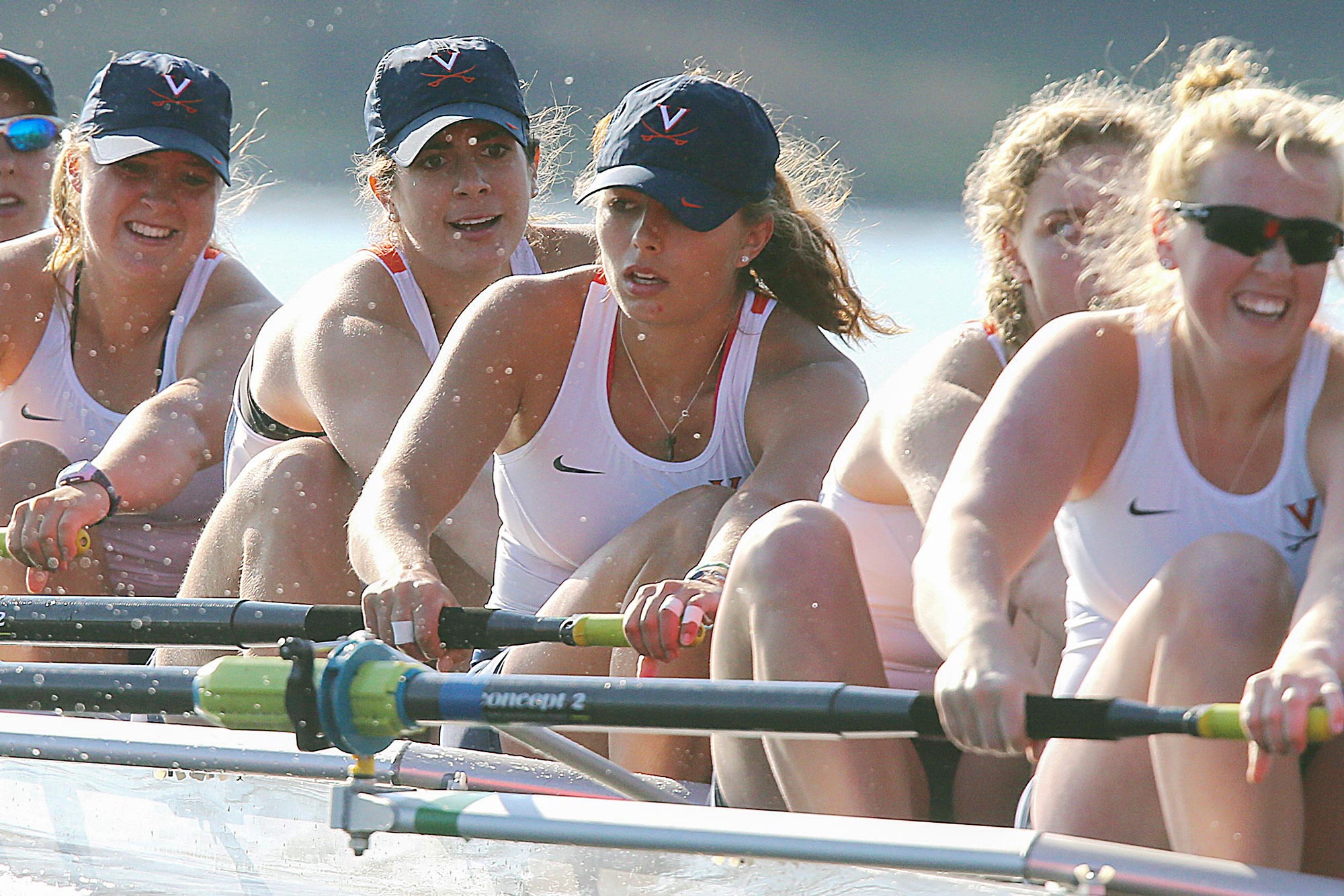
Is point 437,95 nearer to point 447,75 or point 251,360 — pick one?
point 447,75

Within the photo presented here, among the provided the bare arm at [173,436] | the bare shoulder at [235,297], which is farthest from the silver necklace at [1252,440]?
the bare shoulder at [235,297]

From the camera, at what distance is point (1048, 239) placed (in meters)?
1.78

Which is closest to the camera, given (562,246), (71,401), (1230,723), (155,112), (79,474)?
(1230,723)

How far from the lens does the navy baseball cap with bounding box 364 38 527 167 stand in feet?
7.77

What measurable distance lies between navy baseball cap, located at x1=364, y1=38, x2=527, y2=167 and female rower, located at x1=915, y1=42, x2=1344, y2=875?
3.95 ft

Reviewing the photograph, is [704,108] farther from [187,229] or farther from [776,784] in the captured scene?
[187,229]

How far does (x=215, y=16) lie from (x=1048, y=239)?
8718 mm

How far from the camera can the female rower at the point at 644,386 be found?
Answer: 1839 mm

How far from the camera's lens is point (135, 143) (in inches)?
103

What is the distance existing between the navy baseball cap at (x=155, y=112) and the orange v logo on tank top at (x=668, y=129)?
1.09 m

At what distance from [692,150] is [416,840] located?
2.70 ft

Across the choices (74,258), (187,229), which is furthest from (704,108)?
(74,258)

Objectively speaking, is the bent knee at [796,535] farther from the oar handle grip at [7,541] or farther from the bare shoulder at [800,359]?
the oar handle grip at [7,541]

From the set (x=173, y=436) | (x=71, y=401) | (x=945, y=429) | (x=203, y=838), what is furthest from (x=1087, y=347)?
(x=71, y=401)
